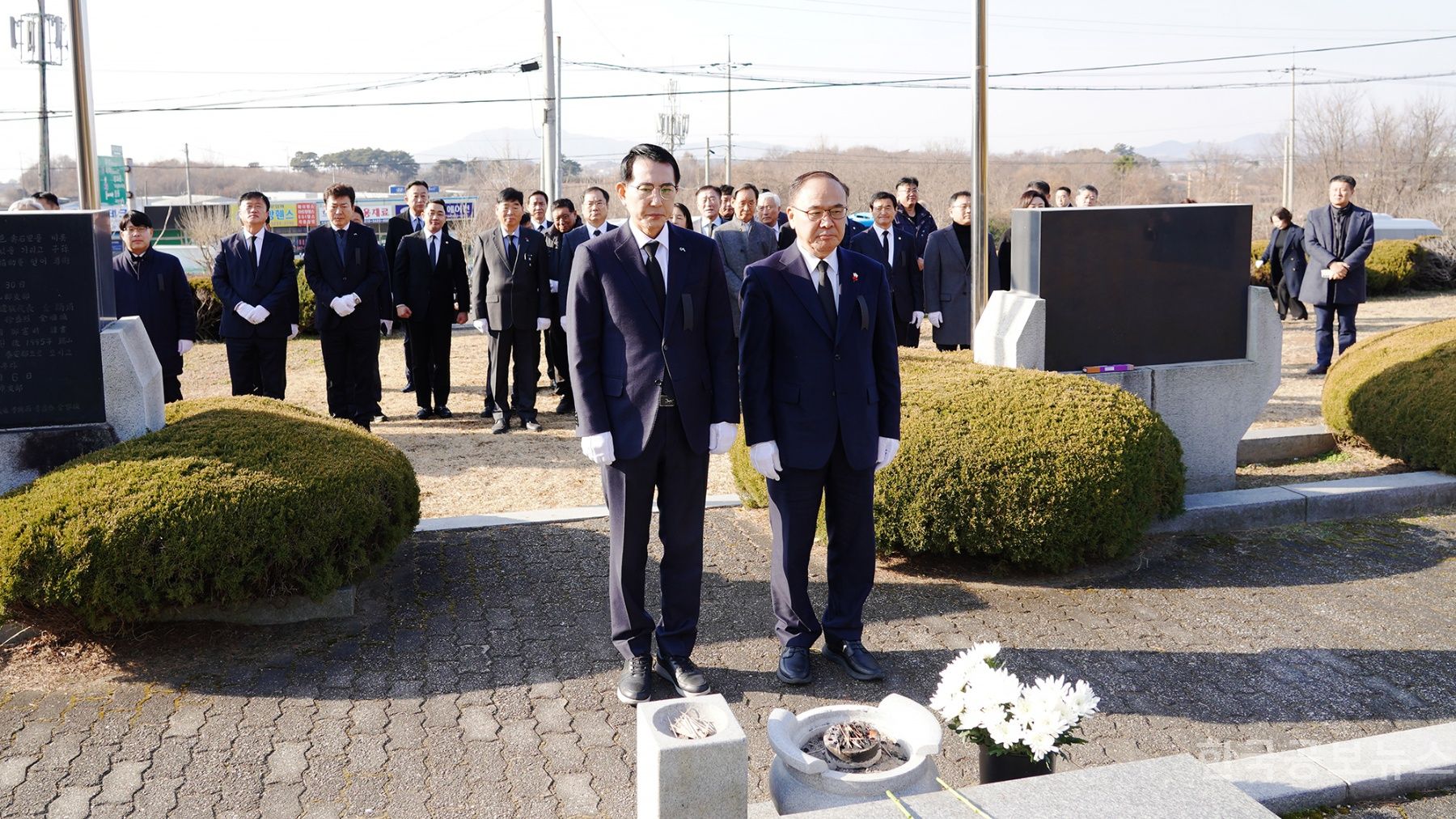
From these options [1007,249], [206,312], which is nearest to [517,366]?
[1007,249]

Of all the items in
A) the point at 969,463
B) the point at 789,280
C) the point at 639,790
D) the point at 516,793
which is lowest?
the point at 516,793

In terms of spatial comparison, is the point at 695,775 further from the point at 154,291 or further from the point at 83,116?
the point at 154,291

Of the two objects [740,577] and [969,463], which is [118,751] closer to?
[740,577]

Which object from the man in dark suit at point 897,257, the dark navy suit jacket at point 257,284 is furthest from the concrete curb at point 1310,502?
the dark navy suit jacket at point 257,284

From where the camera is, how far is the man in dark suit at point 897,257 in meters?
11.0

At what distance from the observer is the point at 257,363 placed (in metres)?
9.73

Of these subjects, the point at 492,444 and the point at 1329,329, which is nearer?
the point at 492,444

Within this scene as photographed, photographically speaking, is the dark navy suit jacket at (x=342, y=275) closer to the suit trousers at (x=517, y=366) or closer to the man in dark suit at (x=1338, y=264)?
the suit trousers at (x=517, y=366)

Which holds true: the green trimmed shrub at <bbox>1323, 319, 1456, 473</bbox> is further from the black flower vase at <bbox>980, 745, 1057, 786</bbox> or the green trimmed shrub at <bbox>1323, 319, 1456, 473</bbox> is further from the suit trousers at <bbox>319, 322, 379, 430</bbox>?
the suit trousers at <bbox>319, 322, 379, 430</bbox>

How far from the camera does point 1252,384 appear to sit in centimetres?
773

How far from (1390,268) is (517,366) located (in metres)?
18.1

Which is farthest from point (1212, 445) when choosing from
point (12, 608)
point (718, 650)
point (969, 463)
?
point (12, 608)

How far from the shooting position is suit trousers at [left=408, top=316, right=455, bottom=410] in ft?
36.5

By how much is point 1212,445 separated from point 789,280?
4.03 metres
